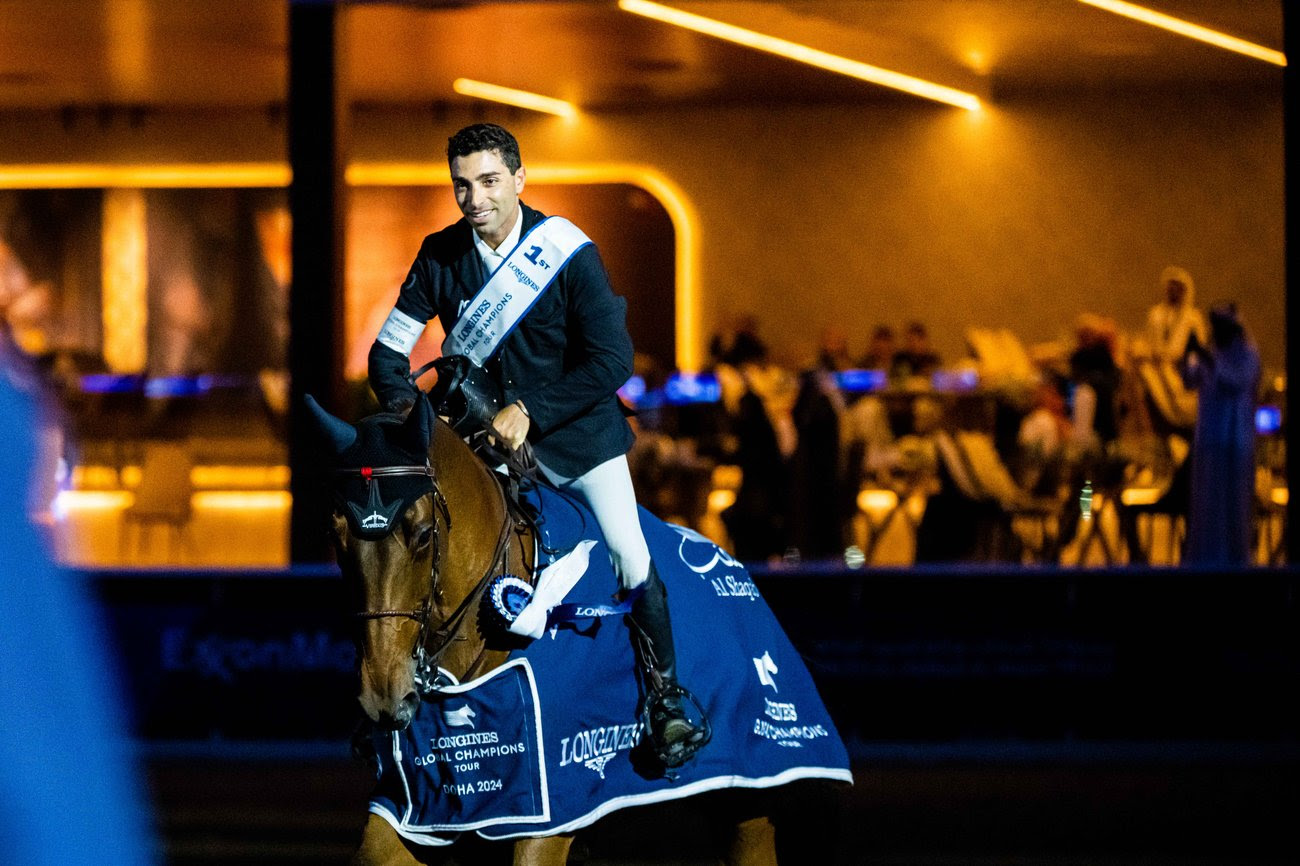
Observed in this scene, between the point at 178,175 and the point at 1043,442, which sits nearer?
the point at 1043,442

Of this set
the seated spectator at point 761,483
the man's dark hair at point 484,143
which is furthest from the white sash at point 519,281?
the seated spectator at point 761,483

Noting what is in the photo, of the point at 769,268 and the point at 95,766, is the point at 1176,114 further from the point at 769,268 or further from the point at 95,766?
the point at 95,766

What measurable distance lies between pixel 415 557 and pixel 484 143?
112cm

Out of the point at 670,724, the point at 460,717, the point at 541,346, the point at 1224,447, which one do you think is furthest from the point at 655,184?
the point at 460,717

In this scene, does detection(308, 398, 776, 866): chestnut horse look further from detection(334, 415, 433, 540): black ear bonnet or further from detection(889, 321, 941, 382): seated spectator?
detection(889, 321, 941, 382): seated spectator

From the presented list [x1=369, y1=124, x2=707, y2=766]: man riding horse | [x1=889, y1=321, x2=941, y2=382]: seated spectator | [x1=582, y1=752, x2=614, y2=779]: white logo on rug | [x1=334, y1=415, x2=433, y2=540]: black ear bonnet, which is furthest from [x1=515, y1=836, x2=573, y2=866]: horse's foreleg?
[x1=889, y1=321, x2=941, y2=382]: seated spectator

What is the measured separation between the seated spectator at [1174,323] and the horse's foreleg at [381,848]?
10769 mm

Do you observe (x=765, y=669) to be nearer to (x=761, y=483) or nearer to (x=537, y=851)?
(x=537, y=851)

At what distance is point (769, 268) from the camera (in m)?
21.5

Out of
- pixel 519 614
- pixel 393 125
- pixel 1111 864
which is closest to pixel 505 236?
pixel 519 614

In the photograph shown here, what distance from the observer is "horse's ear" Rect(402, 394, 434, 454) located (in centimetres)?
471

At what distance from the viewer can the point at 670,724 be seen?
5285 mm

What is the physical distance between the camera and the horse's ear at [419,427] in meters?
4.71

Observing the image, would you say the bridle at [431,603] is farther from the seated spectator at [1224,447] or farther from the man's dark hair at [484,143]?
the seated spectator at [1224,447]
